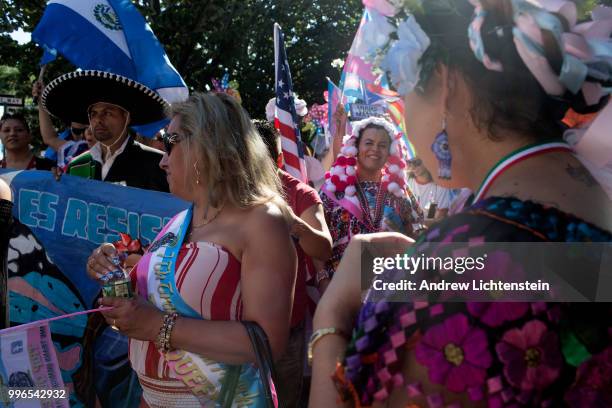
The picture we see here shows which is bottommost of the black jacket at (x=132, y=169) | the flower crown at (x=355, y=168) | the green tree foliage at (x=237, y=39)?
the black jacket at (x=132, y=169)

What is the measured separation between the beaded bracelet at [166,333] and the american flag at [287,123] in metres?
2.77

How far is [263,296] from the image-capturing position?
228 centimetres

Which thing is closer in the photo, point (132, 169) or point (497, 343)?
point (497, 343)

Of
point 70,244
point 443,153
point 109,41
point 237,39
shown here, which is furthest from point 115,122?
point 237,39

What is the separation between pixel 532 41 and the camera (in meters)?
1.26

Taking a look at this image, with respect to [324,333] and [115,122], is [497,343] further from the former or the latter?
[115,122]

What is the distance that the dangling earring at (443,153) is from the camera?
1.42m

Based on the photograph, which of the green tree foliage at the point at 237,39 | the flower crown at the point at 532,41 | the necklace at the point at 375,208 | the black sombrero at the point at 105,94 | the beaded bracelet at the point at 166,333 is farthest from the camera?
the green tree foliage at the point at 237,39

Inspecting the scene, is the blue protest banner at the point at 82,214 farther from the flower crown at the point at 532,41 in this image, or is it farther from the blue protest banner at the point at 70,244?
the flower crown at the point at 532,41

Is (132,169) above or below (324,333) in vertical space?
above

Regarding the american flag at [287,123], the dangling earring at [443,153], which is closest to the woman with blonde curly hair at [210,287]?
the dangling earring at [443,153]

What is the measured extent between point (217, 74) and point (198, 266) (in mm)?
13048

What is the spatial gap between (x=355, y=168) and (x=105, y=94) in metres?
1.94

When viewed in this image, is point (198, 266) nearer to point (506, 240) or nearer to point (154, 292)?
point (154, 292)
